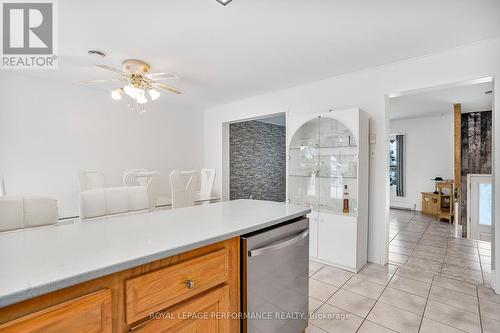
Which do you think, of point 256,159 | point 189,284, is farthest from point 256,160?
point 189,284

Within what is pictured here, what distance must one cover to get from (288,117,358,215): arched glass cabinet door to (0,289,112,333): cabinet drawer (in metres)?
2.61

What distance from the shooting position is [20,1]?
6.21 feet

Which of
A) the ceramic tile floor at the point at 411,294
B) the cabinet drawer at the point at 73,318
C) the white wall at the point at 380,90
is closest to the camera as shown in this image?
the cabinet drawer at the point at 73,318

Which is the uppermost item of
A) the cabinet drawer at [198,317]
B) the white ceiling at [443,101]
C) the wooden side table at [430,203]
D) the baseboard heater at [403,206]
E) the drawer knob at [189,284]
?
the white ceiling at [443,101]

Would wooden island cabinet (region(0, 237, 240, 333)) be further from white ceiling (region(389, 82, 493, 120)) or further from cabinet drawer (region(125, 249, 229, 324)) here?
white ceiling (region(389, 82, 493, 120))

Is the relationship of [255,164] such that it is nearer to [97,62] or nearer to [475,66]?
[97,62]

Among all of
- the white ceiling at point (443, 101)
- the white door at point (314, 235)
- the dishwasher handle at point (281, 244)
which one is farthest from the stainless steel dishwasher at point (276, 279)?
the white ceiling at point (443, 101)

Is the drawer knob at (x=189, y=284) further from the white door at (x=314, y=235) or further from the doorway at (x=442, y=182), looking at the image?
the doorway at (x=442, y=182)

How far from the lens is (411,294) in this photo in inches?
86.5

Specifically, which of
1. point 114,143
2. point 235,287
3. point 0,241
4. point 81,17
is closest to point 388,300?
point 235,287

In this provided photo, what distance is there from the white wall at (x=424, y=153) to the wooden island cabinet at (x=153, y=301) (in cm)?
660

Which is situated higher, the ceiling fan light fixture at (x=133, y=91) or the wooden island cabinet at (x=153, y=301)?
the ceiling fan light fixture at (x=133, y=91)

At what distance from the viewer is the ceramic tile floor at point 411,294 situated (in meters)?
1.78

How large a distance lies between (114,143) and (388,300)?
4336mm
